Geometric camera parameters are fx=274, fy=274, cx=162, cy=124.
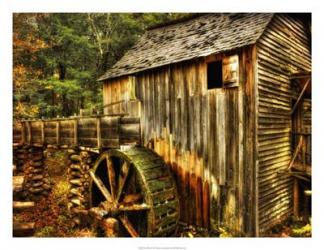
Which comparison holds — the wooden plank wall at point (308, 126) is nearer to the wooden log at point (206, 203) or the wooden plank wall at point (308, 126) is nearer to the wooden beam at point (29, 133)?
the wooden log at point (206, 203)

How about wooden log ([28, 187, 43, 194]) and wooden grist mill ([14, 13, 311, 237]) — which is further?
wooden log ([28, 187, 43, 194])

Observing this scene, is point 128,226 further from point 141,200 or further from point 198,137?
point 198,137

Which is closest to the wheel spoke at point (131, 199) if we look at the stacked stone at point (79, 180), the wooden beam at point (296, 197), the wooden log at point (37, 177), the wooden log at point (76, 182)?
the stacked stone at point (79, 180)

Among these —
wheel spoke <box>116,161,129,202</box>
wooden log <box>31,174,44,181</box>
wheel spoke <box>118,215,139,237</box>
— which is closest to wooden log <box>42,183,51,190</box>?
wooden log <box>31,174,44,181</box>

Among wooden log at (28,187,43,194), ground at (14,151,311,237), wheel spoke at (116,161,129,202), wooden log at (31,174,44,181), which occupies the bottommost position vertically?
ground at (14,151,311,237)

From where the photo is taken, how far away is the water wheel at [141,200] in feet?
24.3

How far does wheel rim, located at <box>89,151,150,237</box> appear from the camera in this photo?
8035 mm

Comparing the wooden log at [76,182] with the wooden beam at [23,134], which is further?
the wooden beam at [23,134]

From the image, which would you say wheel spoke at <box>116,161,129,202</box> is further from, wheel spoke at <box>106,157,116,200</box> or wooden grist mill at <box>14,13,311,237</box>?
wheel spoke at <box>106,157,116,200</box>

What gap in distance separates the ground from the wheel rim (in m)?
0.92

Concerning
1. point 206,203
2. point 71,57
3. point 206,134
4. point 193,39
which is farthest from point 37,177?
point 193,39

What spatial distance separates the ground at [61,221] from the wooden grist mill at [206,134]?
0.28 m
